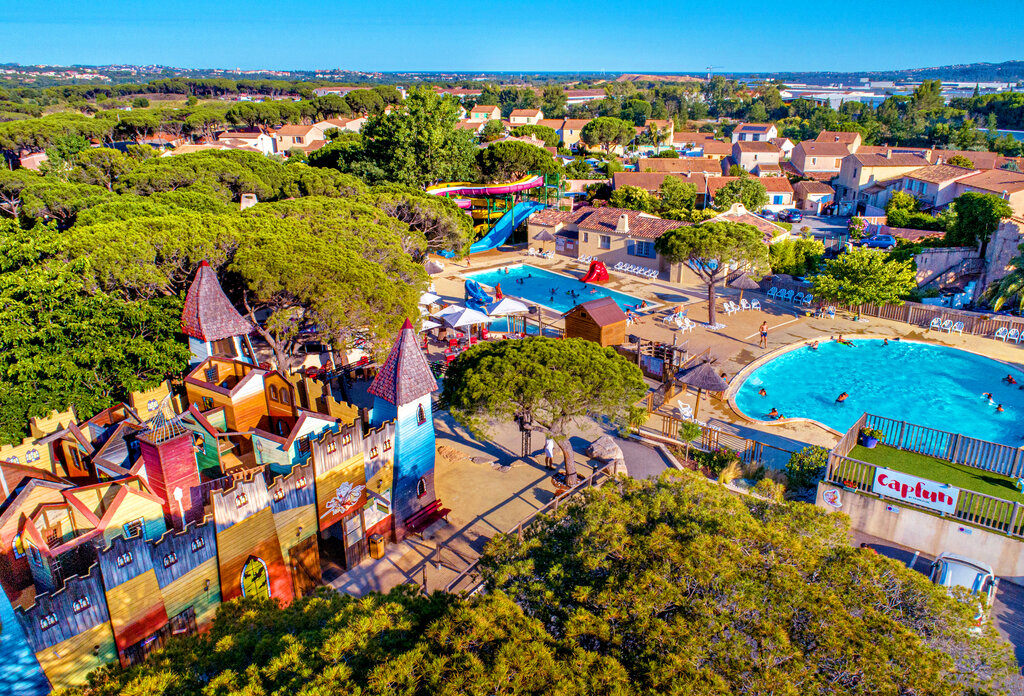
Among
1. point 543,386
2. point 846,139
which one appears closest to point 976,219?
point 543,386

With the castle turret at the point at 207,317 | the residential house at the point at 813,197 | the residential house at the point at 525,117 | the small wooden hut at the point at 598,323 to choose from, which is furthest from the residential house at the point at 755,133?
the castle turret at the point at 207,317

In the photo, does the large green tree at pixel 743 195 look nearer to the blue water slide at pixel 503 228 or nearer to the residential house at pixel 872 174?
the residential house at pixel 872 174

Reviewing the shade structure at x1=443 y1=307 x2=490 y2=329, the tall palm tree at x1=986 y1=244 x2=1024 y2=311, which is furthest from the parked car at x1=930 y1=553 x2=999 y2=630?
the tall palm tree at x1=986 y1=244 x2=1024 y2=311

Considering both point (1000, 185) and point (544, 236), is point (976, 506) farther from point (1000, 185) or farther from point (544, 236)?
point (1000, 185)

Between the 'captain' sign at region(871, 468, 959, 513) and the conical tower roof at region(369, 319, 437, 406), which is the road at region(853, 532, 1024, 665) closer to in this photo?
the 'captain' sign at region(871, 468, 959, 513)

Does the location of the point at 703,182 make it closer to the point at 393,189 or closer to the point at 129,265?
the point at 393,189

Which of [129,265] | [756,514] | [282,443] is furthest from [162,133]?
[756,514]
